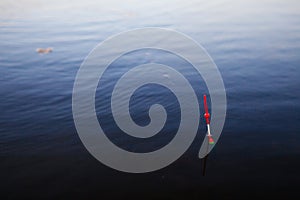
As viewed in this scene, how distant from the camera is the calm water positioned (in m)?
6.48

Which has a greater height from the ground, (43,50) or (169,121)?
(43,50)

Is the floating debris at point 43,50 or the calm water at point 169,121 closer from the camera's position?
the calm water at point 169,121

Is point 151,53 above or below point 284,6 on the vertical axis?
below

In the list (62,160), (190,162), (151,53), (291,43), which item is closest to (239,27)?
(291,43)

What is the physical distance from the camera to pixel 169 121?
8.64m

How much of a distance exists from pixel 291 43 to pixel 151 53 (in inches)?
259

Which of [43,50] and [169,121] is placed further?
[43,50]

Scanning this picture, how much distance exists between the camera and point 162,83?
11.0 m

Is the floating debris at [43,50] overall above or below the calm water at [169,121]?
above

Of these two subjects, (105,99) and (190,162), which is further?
(105,99)

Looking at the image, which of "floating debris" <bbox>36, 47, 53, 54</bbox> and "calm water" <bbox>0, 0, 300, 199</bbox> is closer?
"calm water" <bbox>0, 0, 300, 199</bbox>

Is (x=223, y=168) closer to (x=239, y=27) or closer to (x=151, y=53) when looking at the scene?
(x=151, y=53)

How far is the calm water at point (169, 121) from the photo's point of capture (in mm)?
6484

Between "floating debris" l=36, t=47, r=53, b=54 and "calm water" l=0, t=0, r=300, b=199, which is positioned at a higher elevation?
"floating debris" l=36, t=47, r=53, b=54
